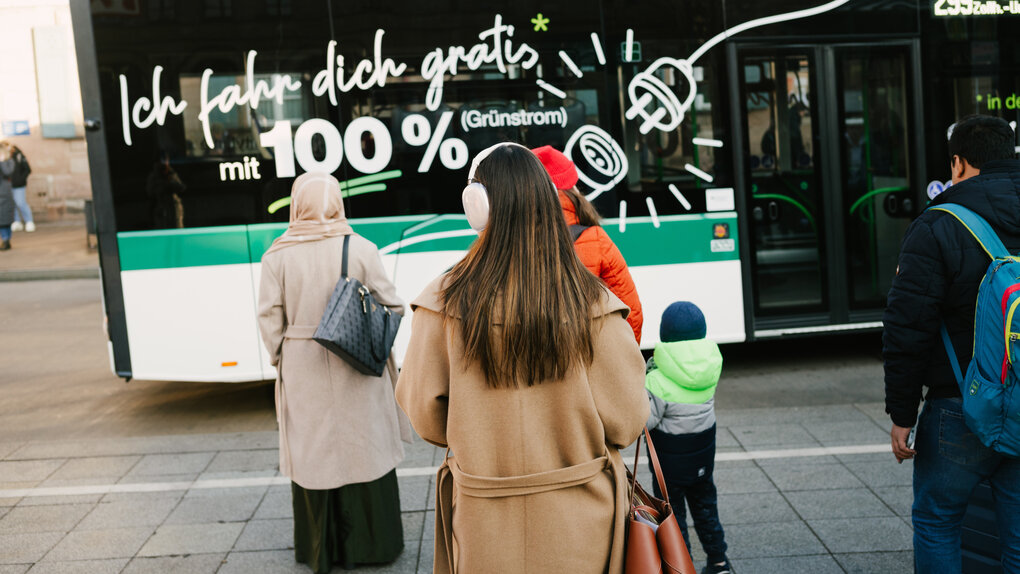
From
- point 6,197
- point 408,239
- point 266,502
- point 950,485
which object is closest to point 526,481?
point 950,485

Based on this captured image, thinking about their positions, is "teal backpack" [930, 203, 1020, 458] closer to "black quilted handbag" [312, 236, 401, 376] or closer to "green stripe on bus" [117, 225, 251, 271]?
"black quilted handbag" [312, 236, 401, 376]

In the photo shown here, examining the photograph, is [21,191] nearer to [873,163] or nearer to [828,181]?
[828,181]

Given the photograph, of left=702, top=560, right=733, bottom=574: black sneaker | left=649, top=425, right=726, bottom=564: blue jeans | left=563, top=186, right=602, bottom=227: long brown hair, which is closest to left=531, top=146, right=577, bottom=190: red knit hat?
left=563, top=186, right=602, bottom=227: long brown hair

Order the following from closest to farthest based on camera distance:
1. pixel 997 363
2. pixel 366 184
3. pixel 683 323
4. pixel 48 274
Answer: pixel 997 363
pixel 683 323
pixel 366 184
pixel 48 274

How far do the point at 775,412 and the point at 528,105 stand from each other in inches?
109

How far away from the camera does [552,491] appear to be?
245 centimetres

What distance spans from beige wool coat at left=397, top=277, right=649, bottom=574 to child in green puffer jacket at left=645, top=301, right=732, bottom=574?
133 cm

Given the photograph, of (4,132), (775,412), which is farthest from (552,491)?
(4,132)

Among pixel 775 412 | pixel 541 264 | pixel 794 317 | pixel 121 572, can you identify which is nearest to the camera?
pixel 541 264

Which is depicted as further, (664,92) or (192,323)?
(664,92)

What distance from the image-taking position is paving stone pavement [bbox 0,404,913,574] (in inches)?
176

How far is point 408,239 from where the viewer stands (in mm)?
6977

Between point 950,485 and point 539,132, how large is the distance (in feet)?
14.4

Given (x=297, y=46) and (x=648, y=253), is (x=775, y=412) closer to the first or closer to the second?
(x=648, y=253)
